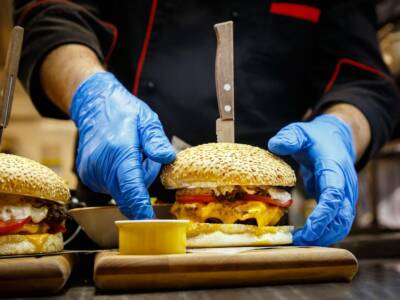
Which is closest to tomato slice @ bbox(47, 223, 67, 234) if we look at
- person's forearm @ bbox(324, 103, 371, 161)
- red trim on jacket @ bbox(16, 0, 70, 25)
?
red trim on jacket @ bbox(16, 0, 70, 25)

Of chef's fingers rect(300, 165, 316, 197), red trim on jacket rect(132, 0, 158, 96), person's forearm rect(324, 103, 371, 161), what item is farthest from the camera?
red trim on jacket rect(132, 0, 158, 96)

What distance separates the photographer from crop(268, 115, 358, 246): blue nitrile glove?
68.0 inches

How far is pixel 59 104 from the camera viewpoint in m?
2.35

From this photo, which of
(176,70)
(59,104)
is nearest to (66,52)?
(59,104)

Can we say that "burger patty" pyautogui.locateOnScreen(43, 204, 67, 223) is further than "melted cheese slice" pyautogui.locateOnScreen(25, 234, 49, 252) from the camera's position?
Yes

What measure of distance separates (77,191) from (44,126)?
7.38 meters

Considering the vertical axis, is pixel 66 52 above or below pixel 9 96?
above

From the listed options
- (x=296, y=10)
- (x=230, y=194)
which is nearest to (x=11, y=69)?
(x=230, y=194)

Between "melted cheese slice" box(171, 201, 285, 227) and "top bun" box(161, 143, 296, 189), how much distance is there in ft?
0.23

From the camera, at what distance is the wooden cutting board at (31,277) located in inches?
50.9

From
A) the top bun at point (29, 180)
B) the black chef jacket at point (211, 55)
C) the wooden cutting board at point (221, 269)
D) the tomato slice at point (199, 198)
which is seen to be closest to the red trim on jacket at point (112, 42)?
the black chef jacket at point (211, 55)

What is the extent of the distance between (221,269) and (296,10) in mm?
1552

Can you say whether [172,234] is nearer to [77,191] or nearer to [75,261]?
[75,261]

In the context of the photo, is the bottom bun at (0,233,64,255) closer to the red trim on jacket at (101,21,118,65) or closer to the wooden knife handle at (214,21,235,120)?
the wooden knife handle at (214,21,235,120)
